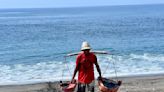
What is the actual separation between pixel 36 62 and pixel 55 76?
5.50 meters

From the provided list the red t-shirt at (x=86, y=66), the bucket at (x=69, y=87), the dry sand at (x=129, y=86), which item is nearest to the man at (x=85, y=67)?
the red t-shirt at (x=86, y=66)

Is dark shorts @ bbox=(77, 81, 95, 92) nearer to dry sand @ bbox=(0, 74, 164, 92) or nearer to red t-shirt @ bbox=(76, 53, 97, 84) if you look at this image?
red t-shirt @ bbox=(76, 53, 97, 84)

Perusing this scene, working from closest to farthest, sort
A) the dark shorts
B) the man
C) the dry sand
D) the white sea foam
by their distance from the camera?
the man
the dark shorts
the dry sand
the white sea foam

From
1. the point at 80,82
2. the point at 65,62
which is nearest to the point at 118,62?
the point at 65,62

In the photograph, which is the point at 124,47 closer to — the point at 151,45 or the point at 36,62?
the point at 151,45

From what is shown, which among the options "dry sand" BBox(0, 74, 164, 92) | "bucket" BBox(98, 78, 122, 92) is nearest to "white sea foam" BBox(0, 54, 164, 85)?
"dry sand" BBox(0, 74, 164, 92)

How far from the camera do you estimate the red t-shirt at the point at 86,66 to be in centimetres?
1079

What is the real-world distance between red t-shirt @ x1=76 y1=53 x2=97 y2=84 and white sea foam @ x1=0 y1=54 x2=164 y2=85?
8.20 m

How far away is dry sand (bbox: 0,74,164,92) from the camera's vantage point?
50.9 ft

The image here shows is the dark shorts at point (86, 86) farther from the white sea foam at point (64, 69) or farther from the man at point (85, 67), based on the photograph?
the white sea foam at point (64, 69)

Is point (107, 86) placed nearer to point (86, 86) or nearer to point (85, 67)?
point (86, 86)

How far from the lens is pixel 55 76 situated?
20719mm

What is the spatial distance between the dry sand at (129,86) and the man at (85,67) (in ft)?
13.7

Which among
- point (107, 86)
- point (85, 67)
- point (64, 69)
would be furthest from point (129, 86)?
point (64, 69)
